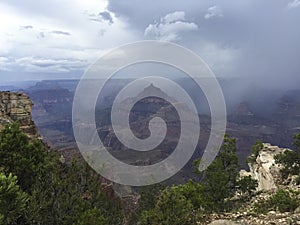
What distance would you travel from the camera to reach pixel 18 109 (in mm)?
57781

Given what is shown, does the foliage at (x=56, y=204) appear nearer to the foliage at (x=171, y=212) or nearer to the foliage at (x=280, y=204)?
the foliage at (x=171, y=212)

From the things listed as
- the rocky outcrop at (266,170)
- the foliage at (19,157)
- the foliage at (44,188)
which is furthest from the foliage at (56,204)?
the rocky outcrop at (266,170)

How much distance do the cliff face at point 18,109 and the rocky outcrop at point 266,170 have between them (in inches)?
1646

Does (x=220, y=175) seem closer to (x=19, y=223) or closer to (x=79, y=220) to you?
(x=79, y=220)

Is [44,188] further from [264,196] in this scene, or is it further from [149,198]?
[264,196]

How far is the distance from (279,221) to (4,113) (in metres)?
47.6

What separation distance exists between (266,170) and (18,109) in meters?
47.1

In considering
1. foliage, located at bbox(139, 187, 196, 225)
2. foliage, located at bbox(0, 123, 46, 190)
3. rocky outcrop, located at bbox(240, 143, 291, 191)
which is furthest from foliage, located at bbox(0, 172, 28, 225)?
rocky outcrop, located at bbox(240, 143, 291, 191)

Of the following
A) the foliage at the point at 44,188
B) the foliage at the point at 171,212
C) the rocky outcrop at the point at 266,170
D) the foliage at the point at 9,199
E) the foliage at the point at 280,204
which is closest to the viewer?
the foliage at the point at 9,199

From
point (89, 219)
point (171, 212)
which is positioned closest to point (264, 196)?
point (171, 212)

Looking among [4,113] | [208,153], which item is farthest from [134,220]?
[4,113]

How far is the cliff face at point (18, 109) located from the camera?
55812mm

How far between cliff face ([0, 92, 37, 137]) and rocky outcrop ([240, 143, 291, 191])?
41813mm

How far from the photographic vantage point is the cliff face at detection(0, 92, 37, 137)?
55812 mm
